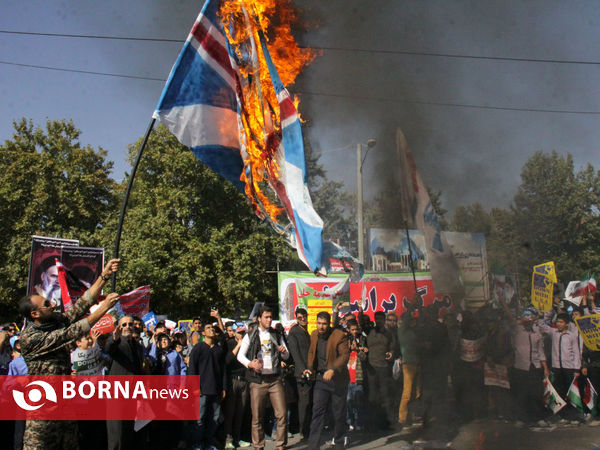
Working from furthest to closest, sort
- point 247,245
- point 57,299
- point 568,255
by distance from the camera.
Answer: point 247,245
point 568,255
point 57,299

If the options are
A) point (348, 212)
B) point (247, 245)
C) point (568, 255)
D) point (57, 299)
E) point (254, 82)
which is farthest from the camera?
point (247, 245)

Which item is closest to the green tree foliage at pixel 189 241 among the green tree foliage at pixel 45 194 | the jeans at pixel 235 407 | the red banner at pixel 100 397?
the green tree foliage at pixel 45 194

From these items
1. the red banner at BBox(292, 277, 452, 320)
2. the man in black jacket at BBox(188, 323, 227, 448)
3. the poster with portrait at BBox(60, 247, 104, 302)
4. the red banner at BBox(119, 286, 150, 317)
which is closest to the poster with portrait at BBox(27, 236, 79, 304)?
the poster with portrait at BBox(60, 247, 104, 302)

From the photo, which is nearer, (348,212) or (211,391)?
(211,391)

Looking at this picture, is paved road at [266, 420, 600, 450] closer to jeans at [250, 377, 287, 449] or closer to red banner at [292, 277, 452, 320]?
jeans at [250, 377, 287, 449]

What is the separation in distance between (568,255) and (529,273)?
312cm

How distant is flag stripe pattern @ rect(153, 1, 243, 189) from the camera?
6.06 m

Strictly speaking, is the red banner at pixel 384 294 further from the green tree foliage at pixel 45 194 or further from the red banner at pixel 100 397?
the green tree foliage at pixel 45 194

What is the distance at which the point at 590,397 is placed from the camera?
842cm

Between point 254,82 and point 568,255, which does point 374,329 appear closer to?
point 254,82

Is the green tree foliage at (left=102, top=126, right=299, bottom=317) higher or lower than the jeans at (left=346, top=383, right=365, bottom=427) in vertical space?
higher

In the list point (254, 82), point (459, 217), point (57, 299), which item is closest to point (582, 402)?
point (459, 217)

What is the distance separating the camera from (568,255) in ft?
38.9

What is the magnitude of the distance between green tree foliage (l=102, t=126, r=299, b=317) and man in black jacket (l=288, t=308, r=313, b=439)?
1494 centimetres
